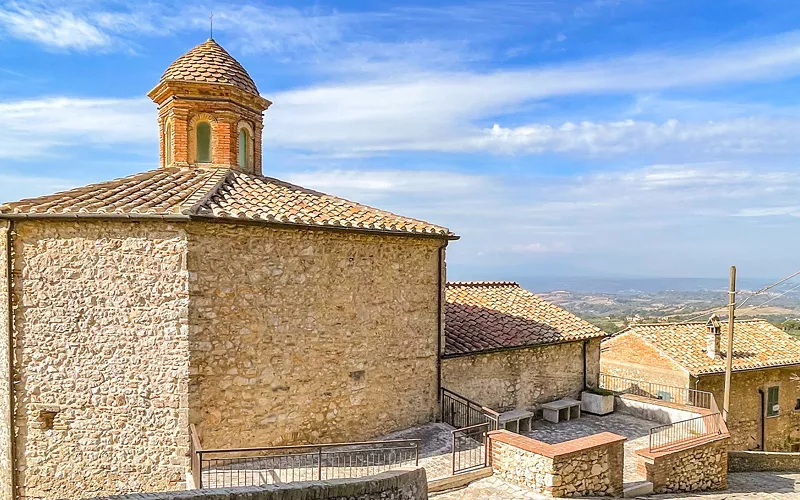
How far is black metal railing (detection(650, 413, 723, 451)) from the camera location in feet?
41.2

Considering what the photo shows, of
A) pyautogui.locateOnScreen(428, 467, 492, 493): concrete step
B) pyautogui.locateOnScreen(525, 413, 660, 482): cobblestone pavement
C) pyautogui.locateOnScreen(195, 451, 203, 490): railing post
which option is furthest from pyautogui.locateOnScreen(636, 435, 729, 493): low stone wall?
pyautogui.locateOnScreen(195, 451, 203, 490): railing post

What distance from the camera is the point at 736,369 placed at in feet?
70.2

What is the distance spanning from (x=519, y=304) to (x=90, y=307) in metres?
13.7

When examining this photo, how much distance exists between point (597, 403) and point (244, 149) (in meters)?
13.3

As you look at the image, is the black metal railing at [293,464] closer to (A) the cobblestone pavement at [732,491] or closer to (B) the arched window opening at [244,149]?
(A) the cobblestone pavement at [732,491]

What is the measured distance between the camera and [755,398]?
73.8 feet

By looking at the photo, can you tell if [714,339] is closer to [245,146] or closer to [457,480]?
[457,480]

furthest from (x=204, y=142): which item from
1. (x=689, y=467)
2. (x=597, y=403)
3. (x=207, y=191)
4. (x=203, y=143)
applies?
(x=689, y=467)

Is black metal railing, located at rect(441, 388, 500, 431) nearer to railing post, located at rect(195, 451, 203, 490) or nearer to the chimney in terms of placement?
railing post, located at rect(195, 451, 203, 490)

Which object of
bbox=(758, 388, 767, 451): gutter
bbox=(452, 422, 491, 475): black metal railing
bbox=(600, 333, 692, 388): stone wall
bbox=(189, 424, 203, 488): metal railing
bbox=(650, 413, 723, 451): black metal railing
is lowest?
bbox=(758, 388, 767, 451): gutter

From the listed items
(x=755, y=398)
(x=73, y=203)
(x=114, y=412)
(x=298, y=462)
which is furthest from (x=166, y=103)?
(x=755, y=398)

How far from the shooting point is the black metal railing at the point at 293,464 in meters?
9.14

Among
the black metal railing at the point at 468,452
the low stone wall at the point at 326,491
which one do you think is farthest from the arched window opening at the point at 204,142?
the low stone wall at the point at 326,491

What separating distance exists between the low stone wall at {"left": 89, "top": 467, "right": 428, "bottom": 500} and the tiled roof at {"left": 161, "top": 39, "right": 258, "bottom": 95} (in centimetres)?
1086
